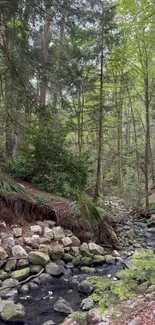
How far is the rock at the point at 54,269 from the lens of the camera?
14.9 feet

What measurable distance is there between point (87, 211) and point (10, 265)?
213 centimetres

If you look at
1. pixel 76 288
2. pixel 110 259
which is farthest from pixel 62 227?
pixel 76 288

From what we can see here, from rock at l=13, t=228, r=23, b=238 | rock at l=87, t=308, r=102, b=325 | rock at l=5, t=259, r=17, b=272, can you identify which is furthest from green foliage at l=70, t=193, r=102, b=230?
rock at l=87, t=308, r=102, b=325

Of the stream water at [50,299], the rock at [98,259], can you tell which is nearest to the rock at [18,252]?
the stream water at [50,299]

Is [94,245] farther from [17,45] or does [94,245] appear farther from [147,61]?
[147,61]

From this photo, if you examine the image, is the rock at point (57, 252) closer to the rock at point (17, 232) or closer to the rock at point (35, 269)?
the rock at point (35, 269)

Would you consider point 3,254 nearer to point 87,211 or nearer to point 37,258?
point 37,258

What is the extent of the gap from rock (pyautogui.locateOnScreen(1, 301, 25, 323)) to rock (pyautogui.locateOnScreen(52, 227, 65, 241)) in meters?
2.03

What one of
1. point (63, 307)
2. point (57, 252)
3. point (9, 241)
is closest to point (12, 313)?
point (63, 307)

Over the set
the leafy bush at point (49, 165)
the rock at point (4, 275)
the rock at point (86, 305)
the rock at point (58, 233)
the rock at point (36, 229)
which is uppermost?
the leafy bush at point (49, 165)

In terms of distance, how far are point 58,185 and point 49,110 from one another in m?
1.99

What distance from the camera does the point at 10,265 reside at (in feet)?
14.4

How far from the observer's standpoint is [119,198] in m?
11.4

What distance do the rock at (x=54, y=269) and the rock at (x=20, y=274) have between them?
0.38 m
